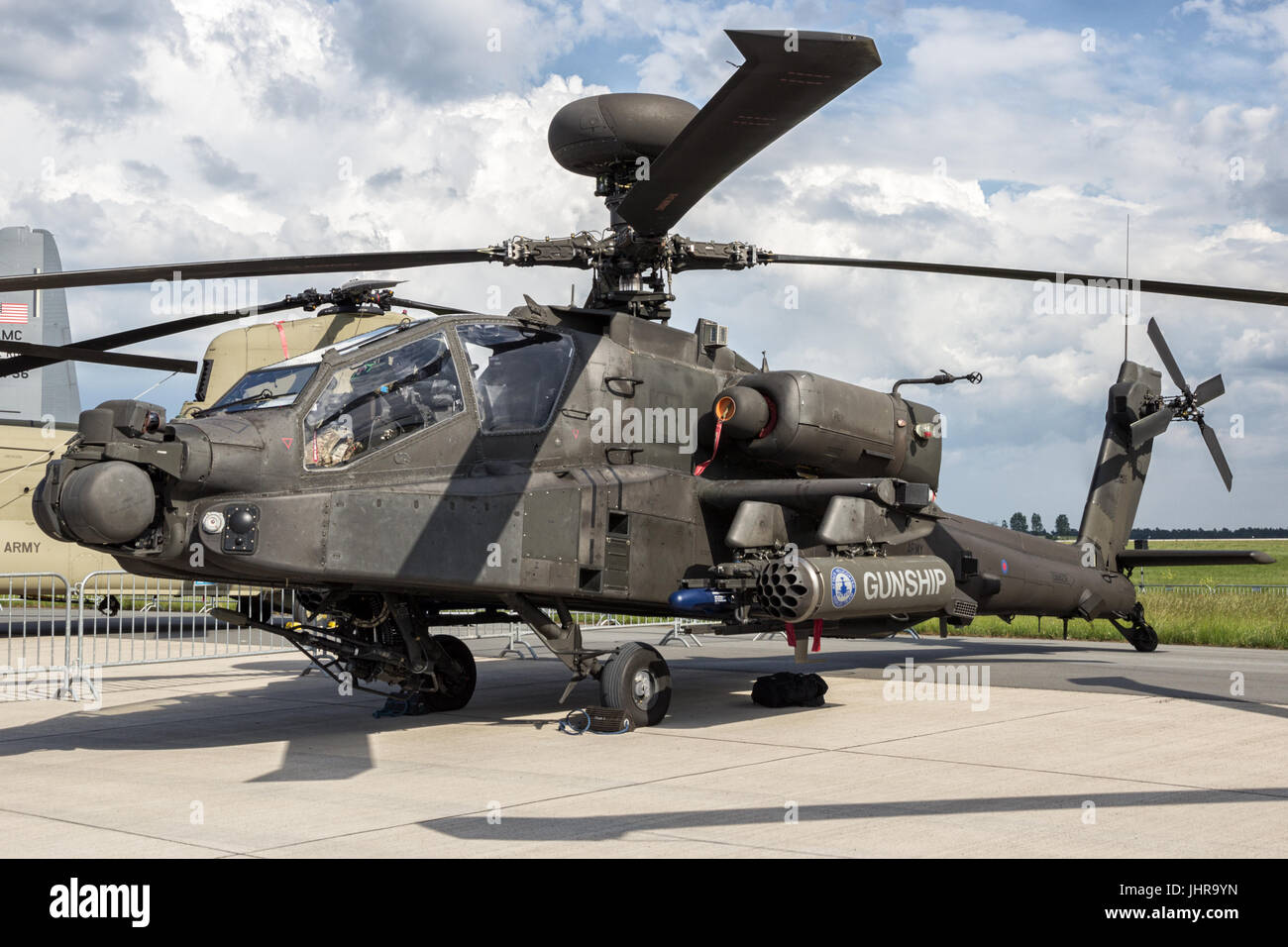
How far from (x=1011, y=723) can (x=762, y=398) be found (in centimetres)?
344

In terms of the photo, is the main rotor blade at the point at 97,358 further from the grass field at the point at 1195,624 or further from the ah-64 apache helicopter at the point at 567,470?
the grass field at the point at 1195,624

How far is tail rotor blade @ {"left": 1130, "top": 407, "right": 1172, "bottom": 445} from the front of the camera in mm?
14891

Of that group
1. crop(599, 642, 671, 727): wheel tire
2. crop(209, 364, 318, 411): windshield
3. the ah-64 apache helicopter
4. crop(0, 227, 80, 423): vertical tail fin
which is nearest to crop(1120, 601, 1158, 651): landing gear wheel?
the ah-64 apache helicopter

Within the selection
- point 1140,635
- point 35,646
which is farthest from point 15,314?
point 1140,635

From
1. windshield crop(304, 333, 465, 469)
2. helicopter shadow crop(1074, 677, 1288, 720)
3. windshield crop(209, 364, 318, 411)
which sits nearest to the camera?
windshield crop(304, 333, 465, 469)

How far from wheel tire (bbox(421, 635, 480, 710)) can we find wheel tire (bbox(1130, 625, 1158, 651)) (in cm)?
953

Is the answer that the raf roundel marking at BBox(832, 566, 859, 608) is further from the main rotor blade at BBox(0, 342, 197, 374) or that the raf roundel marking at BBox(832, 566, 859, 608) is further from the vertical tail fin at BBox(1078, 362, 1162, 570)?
the vertical tail fin at BBox(1078, 362, 1162, 570)

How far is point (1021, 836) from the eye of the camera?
539 centimetres

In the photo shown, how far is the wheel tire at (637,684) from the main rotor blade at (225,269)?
3.52m

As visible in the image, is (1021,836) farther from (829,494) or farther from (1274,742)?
(829,494)

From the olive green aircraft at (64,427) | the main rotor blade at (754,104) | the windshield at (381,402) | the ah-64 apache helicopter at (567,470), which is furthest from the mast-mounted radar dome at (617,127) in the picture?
the olive green aircraft at (64,427)

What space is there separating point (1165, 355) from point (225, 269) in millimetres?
11397
